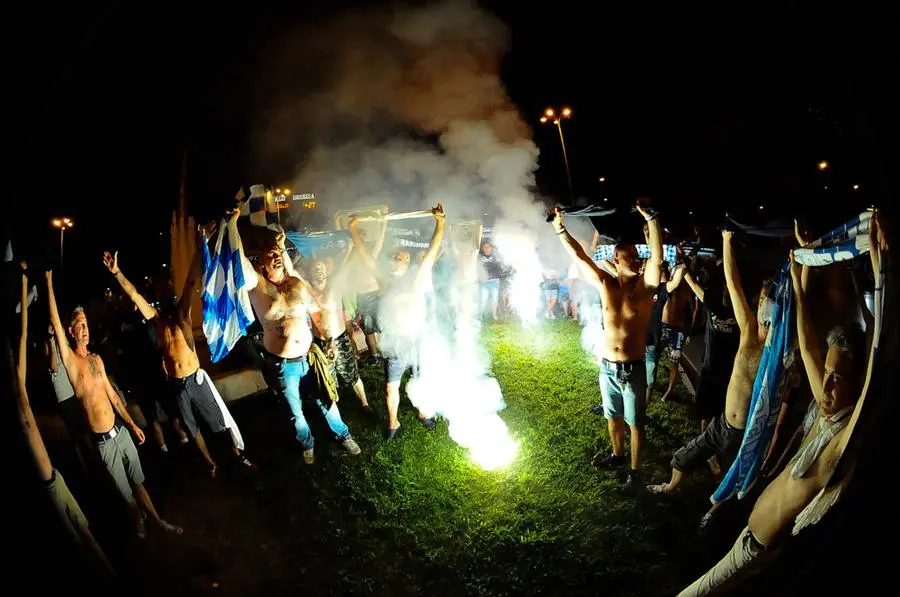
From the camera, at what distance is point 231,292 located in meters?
4.99

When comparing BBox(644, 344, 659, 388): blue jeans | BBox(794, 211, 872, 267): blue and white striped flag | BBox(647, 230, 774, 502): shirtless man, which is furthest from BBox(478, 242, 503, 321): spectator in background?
BBox(794, 211, 872, 267): blue and white striped flag

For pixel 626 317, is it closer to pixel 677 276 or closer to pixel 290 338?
pixel 677 276

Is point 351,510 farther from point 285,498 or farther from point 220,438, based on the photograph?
point 220,438

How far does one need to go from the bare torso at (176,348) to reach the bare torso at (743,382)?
5480 millimetres

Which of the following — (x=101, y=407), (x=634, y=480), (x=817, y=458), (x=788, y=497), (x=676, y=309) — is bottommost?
(x=634, y=480)

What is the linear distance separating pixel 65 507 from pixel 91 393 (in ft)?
3.47

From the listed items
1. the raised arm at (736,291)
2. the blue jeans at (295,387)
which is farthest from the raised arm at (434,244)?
the raised arm at (736,291)

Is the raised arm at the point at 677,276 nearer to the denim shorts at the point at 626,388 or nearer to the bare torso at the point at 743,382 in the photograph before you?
the denim shorts at the point at 626,388

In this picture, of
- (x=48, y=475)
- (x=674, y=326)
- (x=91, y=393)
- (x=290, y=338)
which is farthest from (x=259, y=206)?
(x=674, y=326)

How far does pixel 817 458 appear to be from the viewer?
2.23 meters

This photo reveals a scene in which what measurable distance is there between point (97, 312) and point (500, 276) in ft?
31.2

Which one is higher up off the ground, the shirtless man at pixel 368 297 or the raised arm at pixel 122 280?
the raised arm at pixel 122 280

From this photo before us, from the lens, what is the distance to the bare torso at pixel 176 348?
4.43 meters

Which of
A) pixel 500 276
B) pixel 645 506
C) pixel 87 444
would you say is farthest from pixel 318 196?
pixel 645 506
